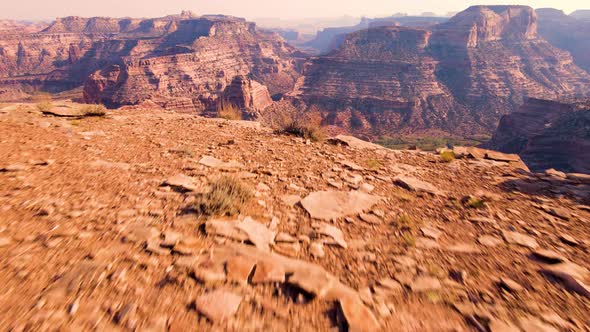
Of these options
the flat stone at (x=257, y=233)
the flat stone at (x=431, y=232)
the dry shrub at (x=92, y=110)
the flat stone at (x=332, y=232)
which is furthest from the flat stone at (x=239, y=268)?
the dry shrub at (x=92, y=110)

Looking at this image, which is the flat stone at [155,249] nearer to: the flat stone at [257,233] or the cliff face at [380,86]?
the flat stone at [257,233]

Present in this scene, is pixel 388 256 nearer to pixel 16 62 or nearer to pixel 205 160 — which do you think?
pixel 205 160

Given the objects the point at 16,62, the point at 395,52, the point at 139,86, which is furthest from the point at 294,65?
the point at 16,62

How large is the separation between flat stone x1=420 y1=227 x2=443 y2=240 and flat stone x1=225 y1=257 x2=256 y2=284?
6.32 feet

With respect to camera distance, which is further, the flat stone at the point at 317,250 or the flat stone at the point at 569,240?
the flat stone at the point at 569,240

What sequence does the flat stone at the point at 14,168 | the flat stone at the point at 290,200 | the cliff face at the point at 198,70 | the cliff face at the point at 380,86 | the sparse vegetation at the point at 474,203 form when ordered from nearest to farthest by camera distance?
the flat stone at the point at 290,200
the flat stone at the point at 14,168
the sparse vegetation at the point at 474,203
the cliff face at the point at 198,70
the cliff face at the point at 380,86

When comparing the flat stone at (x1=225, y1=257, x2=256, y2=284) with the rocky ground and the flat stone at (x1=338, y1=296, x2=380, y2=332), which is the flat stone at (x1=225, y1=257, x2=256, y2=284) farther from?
the flat stone at (x1=338, y1=296, x2=380, y2=332)

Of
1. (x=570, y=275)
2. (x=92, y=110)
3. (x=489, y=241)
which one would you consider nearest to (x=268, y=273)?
(x=489, y=241)

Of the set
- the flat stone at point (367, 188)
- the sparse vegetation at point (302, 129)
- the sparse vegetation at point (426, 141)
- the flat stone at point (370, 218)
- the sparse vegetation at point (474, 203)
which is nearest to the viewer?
the flat stone at point (370, 218)

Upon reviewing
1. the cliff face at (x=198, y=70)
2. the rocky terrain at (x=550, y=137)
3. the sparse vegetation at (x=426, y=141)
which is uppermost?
the cliff face at (x=198, y=70)

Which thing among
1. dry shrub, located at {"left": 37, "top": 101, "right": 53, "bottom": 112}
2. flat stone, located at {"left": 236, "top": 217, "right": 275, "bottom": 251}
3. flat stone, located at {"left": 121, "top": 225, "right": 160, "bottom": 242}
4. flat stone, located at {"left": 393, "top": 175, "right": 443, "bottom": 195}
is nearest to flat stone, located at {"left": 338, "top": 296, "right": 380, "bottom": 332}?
flat stone, located at {"left": 236, "top": 217, "right": 275, "bottom": 251}

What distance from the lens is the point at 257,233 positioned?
9.18ft

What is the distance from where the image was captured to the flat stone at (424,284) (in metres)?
2.29

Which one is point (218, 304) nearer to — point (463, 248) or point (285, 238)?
point (285, 238)
